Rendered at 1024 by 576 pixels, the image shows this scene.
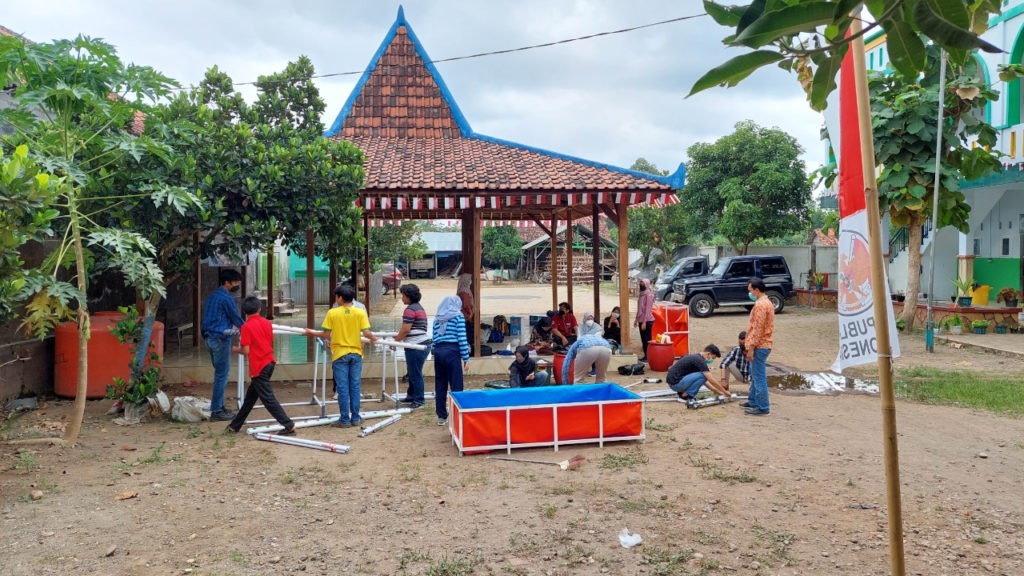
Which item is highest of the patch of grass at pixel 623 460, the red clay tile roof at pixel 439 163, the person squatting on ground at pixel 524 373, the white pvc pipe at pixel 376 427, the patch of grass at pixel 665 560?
the red clay tile roof at pixel 439 163

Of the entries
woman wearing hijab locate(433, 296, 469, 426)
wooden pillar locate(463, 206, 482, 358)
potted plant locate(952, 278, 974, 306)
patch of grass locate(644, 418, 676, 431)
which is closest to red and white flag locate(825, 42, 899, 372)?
patch of grass locate(644, 418, 676, 431)

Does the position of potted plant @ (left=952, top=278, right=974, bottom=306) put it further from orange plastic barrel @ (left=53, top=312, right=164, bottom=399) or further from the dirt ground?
orange plastic barrel @ (left=53, top=312, right=164, bottom=399)

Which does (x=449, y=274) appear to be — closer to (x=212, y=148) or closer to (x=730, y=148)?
(x=730, y=148)

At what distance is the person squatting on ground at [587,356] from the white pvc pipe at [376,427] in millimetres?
2005

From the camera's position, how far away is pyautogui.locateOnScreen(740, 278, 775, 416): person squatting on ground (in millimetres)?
7711

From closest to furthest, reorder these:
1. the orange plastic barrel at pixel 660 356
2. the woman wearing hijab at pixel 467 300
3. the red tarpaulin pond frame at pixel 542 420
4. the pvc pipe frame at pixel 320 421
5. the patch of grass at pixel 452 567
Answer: the patch of grass at pixel 452 567
the red tarpaulin pond frame at pixel 542 420
the pvc pipe frame at pixel 320 421
the orange plastic barrel at pixel 660 356
the woman wearing hijab at pixel 467 300

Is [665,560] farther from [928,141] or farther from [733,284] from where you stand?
[733,284]

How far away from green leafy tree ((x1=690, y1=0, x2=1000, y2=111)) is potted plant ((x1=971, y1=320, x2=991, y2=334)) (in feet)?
50.8

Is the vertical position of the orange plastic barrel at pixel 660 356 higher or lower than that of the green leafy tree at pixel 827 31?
lower

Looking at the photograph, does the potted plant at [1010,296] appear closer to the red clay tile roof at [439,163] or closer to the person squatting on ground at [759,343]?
the red clay tile roof at [439,163]

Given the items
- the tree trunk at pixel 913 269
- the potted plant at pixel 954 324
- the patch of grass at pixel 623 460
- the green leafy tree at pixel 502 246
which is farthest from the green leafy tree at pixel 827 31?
the green leafy tree at pixel 502 246

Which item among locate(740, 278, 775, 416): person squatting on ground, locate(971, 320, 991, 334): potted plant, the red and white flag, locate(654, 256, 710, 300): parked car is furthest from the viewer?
locate(654, 256, 710, 300): parked car

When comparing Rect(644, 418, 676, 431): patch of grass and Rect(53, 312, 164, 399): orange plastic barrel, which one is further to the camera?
Rect(53, 312, 164, 399): orange plastic barrel

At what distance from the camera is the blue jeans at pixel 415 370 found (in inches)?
334
